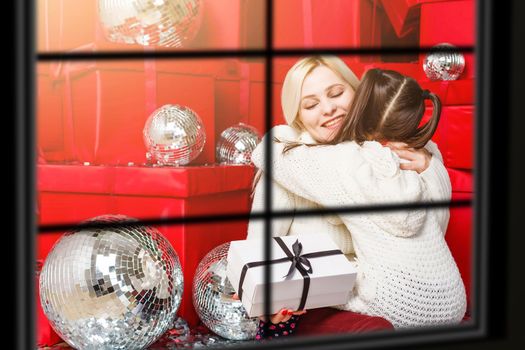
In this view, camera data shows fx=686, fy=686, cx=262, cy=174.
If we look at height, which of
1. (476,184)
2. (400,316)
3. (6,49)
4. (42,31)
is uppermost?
(42,31)

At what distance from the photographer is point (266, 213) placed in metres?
1.82

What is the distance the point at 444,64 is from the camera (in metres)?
2.23

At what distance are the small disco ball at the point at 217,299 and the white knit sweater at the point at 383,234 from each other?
1.00ft

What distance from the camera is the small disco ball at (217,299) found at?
1.88m

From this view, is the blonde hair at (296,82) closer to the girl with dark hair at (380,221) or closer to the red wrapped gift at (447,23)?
the girl with dark hair at (380,221)

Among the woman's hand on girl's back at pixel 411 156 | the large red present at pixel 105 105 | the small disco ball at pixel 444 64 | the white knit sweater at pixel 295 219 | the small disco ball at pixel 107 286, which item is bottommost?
the small disco ball at pixel 107 286

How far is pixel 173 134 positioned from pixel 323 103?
1.62 feet

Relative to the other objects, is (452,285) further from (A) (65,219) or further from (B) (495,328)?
(A) (65,219)

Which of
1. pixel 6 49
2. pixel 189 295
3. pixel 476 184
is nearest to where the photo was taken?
pixel 6 49

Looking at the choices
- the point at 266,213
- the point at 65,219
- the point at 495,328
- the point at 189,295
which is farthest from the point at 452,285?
the point at 65,219

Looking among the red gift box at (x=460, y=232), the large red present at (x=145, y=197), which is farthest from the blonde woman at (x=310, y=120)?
the red gift box at (x=460, y=232)

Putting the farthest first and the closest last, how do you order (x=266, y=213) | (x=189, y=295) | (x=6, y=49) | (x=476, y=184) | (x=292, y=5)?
(x=292, y=5) < (x=189, y=295) < (x=266, y=213) < (x=476, y=184) < (x=6, y=49)

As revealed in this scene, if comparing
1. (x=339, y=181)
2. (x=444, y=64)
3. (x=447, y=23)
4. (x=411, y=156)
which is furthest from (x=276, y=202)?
(x=447, y=23)

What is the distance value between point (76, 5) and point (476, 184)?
3.90 feet
